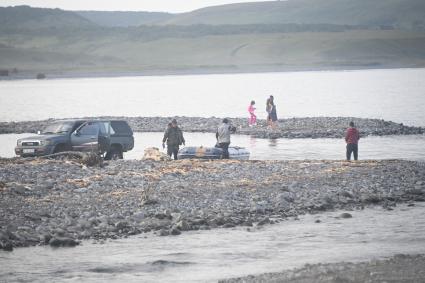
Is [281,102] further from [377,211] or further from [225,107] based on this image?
[377,211]

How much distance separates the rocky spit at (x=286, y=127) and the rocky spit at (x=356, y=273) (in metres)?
29.1

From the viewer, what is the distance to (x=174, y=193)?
25.0 meters

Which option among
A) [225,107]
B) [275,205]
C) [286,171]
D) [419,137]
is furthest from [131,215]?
[225,107]

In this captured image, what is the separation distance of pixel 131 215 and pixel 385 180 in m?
8.34

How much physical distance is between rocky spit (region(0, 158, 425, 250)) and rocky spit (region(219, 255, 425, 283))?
483cm

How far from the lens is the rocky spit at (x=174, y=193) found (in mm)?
21625

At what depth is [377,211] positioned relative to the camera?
78.1ft

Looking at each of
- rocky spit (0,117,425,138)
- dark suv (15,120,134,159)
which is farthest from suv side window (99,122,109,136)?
rocky spit (0,117,425,138)

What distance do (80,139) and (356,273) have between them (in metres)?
17.1

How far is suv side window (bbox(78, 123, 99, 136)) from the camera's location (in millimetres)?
32219

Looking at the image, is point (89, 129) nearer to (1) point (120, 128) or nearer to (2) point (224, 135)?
(1) point (120, 128)

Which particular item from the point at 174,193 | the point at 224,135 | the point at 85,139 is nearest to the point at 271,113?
the point at 224,135

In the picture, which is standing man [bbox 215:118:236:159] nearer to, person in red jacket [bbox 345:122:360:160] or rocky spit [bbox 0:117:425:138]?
person in red jacket [bbox 345:122:360:160]

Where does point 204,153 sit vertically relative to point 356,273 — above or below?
above
